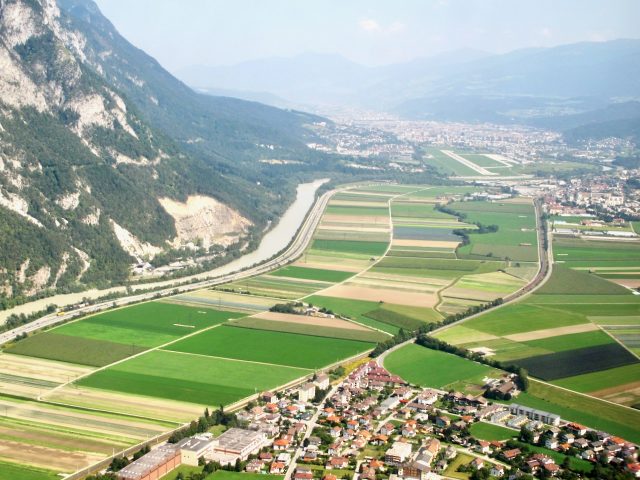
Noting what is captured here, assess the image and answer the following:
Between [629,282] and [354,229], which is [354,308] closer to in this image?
[629,282]

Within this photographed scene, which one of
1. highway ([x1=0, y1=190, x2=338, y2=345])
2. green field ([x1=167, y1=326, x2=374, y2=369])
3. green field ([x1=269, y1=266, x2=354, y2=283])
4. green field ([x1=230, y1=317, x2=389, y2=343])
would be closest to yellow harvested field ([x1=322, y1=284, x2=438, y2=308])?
green field ([x1=269, y1=266, x2=354, y2=283])

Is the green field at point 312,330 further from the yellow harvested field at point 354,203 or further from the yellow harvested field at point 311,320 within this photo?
the yellow harvested field at point 354,203

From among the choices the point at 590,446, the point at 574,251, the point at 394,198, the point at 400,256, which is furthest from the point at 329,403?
the point at 394,198

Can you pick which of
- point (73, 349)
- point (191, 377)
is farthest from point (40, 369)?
point (191, 377)

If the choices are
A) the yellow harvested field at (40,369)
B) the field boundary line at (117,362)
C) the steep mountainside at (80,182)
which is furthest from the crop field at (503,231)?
the yellow harvested field at (40,369)

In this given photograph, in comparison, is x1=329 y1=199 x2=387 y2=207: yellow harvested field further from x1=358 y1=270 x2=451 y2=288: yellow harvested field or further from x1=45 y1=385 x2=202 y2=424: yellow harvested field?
x1=45 y1=385 x2=202 y2=424: yellow harvested field

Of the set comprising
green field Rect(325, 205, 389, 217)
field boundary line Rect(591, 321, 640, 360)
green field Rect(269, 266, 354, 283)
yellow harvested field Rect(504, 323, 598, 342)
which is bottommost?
field boundary line Rect(591, 321, 640, 360)
